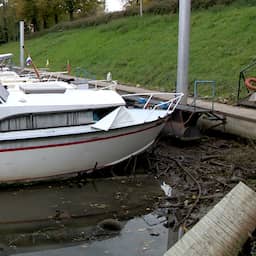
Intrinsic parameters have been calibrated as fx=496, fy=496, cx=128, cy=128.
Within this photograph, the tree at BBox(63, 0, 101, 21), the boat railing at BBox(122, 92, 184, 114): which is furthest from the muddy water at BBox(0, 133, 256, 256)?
the tree at BBox(63, 0, 101, 21)

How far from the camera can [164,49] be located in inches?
946

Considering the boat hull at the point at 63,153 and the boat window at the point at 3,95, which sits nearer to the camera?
the boat hull at the point at 63,153

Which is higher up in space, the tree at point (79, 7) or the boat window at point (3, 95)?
the tree at point (79, 7)

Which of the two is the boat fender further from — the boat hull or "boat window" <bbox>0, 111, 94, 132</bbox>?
"boat window" <bbox>0, 111, 94, 132</bbox>

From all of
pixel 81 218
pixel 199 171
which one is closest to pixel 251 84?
pixel 199 171

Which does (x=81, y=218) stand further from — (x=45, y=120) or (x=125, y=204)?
(x=45, y=120)

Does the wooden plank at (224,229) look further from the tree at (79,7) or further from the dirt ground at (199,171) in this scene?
the tree at (79,7)

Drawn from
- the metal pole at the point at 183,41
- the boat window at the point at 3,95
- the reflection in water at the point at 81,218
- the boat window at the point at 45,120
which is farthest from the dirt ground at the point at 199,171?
the boat window at the point at 3,95

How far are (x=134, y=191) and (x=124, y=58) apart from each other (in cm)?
1753

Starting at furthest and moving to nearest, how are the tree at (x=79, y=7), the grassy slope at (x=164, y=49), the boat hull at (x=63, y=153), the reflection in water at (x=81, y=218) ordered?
1. the tree at (x=79, y=7)
2. the grassy slope at (x=164, y=49)
3. the boat hull at (x=63, y=153)
4. the reflection in water at (x=81, y=218)

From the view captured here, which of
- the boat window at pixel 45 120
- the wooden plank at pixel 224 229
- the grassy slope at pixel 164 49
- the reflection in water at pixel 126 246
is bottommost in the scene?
the reflection in water at pixel 126 246

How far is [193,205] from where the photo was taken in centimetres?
807

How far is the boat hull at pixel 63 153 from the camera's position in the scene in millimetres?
9156

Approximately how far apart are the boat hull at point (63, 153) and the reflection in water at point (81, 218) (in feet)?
1.00
